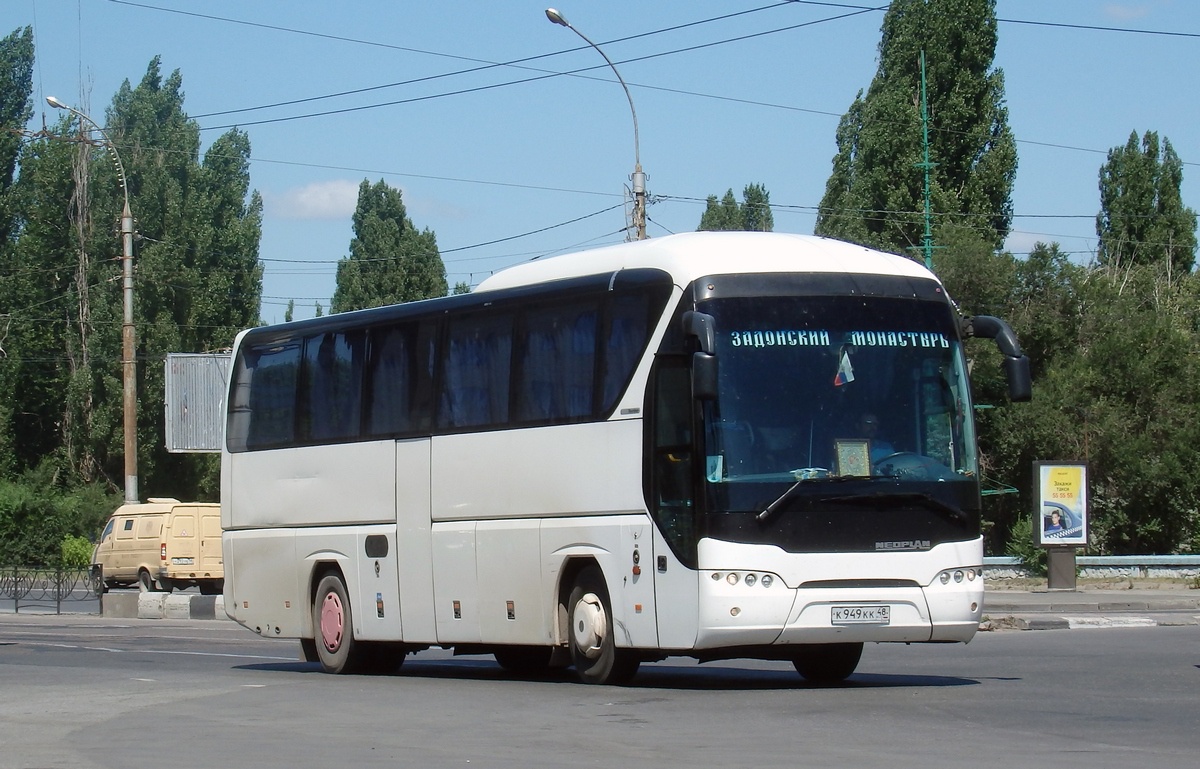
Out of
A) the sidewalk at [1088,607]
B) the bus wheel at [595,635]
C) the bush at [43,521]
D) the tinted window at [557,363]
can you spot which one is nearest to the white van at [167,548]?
the sidewalk at [1088,607]

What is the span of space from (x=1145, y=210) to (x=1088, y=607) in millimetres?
41313

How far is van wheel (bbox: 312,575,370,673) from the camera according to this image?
16906 mm

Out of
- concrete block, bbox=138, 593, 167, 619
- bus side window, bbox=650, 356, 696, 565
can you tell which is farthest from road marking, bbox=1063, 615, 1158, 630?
concrete block, bbox=138, 593, 167, 619

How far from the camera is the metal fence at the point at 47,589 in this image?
122 ft

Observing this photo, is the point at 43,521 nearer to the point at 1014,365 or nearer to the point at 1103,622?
the point at 1103,622

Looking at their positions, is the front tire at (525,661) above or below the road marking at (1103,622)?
above

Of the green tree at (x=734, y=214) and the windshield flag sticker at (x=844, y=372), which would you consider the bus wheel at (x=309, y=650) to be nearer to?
the windshield flag sticker at (x=844, y=372)

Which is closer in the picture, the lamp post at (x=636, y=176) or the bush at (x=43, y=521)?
the lamp post at (x=636, y=176)

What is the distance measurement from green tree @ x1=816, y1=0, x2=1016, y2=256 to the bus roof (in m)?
35.8

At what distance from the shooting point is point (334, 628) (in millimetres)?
17094

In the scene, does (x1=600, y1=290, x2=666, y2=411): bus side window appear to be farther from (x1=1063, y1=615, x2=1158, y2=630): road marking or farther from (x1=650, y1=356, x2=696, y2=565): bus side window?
(x1=1063, y1=615, x2=1158, y2=630): road marking

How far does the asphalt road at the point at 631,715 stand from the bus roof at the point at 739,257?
321 cm

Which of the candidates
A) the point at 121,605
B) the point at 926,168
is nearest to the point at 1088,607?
the point at 121,605

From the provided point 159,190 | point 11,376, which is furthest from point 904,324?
point 11,376
